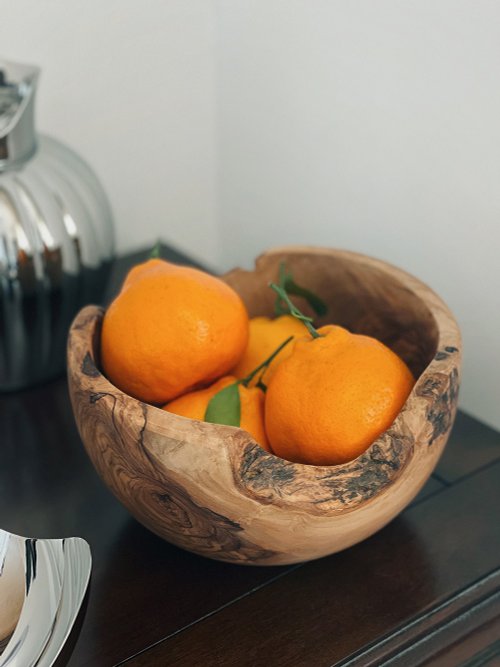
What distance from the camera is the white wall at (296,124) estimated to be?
622mm

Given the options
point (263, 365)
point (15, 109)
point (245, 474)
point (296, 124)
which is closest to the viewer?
point (245, 474)

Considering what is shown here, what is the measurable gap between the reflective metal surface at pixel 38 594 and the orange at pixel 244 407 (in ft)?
0.33

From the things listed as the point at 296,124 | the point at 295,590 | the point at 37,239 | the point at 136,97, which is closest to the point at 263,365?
the point at 295,590

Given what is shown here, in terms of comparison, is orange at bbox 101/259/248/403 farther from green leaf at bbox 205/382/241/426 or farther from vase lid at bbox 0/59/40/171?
vase lid at bbox 0/59/40/171

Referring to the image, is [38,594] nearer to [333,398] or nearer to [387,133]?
[333,398]

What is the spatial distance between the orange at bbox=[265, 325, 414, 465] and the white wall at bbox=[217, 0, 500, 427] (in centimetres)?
19

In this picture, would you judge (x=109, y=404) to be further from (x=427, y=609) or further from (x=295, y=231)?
(x=295, y=231)

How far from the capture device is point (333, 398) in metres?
0.46

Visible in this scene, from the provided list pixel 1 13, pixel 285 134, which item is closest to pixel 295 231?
pixel 285 134

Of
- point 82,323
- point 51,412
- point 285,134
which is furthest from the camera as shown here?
point 285,134

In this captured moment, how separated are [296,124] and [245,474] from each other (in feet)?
1.53

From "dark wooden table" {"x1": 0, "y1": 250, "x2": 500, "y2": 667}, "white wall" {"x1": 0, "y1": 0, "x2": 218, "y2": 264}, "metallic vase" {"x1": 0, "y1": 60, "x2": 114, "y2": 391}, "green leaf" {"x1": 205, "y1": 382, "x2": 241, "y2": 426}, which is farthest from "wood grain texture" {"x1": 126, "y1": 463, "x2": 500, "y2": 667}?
"white wall" {"x1": 0, "y1": 0, "x2": 218, "y2": 264}

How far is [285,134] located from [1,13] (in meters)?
0.29

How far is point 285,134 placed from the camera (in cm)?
81
